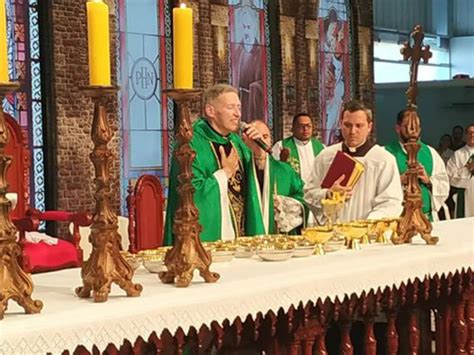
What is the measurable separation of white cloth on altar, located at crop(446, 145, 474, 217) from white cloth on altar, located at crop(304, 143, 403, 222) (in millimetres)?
7380

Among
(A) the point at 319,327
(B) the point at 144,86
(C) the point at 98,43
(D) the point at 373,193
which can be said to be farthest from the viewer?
(B) the point at 144,86

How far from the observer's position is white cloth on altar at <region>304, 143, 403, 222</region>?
6.17 m

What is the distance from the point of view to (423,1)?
78.2 feet

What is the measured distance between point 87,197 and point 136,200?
7.69 ft

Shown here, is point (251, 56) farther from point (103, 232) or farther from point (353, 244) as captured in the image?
point (103, 232)

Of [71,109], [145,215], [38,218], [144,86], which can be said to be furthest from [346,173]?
[144,86]

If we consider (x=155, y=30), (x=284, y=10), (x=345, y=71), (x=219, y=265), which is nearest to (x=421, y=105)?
(x=345, y=71)

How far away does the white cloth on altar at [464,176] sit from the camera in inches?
540

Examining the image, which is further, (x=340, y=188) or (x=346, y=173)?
(x=346, y=173)

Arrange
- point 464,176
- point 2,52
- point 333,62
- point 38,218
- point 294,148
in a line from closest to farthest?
point 2,52
point 38,218
point 294,148
point 464,176
point 333,62

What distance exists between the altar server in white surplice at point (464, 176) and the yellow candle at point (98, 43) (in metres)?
11.0

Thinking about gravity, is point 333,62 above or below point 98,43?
above

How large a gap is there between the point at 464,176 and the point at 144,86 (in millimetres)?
4639

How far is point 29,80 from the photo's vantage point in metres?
11.1
